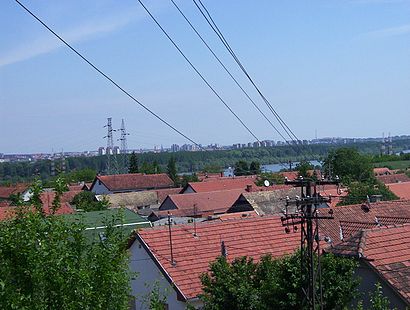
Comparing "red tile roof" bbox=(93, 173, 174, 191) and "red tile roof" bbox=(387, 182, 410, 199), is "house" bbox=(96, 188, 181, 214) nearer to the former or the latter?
"red tile roof" bbox=(93, 173, 174, 191)

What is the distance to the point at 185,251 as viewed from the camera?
20.0m

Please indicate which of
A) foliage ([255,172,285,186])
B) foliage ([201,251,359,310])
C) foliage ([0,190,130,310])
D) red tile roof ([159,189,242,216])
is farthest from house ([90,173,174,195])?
foliage ([0,190,130,310])

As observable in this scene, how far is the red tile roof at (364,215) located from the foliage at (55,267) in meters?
16.6

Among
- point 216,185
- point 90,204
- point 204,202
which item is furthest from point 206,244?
point 216,185

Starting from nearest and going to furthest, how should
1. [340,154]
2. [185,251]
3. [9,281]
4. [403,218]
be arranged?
[9,281] < [185,251] < [403,218] < [340,154]

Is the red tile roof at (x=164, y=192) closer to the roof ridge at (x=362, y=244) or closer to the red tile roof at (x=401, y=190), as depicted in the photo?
the red tile roof at (x=401, y=190)

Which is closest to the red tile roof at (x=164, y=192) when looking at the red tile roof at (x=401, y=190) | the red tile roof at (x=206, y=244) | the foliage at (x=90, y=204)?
the foliage at (x=90, y=204)

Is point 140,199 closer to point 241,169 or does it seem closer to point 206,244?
point 241,169

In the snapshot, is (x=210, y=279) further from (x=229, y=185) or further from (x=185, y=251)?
(x=229, y=185)

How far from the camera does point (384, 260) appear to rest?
664 inches

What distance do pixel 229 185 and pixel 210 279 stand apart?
51199 millimetres

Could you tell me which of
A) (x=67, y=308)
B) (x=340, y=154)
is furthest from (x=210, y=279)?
(x=340, y=154)

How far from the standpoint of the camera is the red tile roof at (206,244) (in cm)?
1886

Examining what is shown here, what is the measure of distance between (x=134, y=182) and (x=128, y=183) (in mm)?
717
